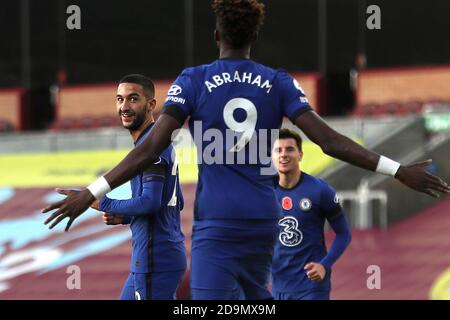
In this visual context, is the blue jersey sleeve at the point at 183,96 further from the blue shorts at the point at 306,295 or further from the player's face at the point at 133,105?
the blue shorts at the point at 306,295

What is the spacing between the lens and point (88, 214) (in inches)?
699

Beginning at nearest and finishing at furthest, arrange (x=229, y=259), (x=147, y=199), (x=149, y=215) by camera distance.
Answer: (x=229, y=259) → (x=147, y=199) → (x=149, y=215)

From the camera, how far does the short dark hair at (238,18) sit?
5062 mm

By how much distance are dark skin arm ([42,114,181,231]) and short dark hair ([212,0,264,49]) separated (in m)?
0.53

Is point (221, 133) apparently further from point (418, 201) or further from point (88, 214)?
point (88, 214)

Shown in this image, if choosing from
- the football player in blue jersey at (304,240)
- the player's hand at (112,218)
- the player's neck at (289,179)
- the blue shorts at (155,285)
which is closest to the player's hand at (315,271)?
the football player in blue jersey at (304,240)

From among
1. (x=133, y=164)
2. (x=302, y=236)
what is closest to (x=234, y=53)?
(x=133, y=164)

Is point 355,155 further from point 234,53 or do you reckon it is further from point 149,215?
point 149,215

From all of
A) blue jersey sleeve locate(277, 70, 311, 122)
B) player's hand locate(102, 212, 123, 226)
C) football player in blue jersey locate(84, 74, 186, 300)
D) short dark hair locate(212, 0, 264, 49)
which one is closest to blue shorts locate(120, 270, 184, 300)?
football player in blue jersey locate(84, 74, 186, 300)

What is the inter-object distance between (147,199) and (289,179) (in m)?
2.28

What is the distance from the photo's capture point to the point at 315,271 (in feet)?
26.0

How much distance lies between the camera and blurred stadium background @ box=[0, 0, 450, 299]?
50.0ft

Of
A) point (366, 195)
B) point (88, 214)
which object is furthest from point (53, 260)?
point (366, 195)

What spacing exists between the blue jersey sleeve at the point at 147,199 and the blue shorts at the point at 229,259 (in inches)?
53.9
